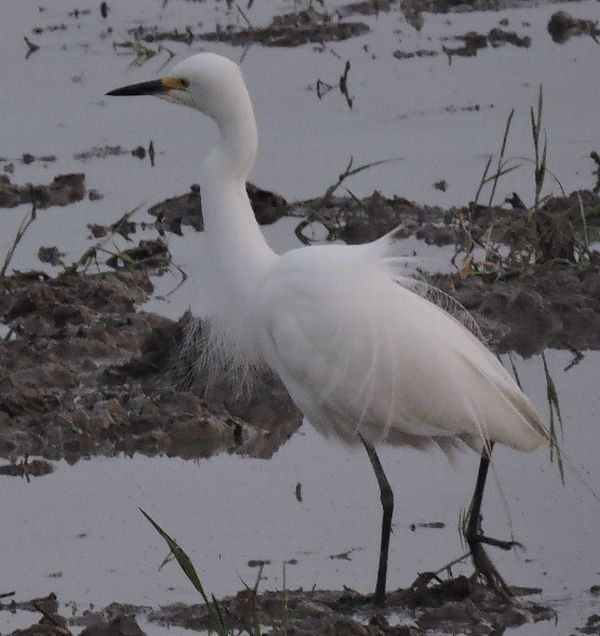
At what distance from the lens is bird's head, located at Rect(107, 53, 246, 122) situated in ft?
18.2

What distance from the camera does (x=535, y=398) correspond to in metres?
6.38

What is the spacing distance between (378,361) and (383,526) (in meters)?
0.49

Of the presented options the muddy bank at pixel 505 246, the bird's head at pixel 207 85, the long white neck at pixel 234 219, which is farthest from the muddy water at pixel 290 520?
the bird's head at pixel 207 85

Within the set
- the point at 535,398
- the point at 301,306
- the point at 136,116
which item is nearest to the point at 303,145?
the point at 136,116

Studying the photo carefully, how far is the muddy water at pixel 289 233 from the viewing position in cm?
522

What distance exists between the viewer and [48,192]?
8.98 meters

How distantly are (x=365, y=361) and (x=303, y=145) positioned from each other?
474 cm

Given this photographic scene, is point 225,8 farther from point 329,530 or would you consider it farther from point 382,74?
point 329,530

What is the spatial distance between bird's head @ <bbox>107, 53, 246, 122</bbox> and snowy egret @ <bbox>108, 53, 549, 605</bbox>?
490mm

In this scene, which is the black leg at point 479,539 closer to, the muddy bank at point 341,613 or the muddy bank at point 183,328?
the muddy bank at point 341,613

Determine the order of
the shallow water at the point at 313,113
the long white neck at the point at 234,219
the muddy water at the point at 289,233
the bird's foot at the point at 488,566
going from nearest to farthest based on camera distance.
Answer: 1. the bird's foot at the point at 488,566
2. the muddy water at the point at 289,233
3. the long white neck at the point at 234,219
4. the shallow water at the point at 313,113

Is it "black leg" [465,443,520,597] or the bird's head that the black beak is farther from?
"black leg" [465,443,520,597]

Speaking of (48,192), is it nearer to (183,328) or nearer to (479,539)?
(183,328)

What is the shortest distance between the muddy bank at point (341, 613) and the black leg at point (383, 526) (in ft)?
0.14
